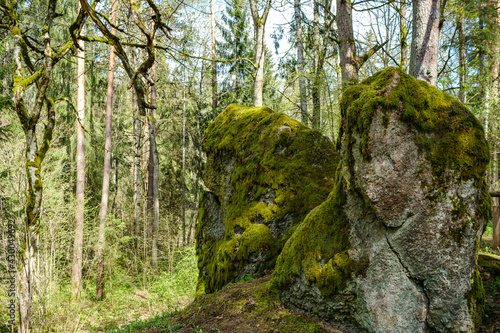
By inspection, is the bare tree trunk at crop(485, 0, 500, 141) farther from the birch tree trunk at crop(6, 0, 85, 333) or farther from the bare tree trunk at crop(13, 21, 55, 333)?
the bare tree trunk at crop(13, 21, 55, 333)

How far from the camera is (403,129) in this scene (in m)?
3.03

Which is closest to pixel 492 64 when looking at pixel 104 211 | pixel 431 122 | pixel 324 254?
pixel 431 122

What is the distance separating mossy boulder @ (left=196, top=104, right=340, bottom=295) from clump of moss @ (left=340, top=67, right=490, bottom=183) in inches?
90.4

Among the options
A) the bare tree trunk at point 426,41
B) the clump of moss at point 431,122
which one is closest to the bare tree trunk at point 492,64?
the bare tree trunk at point 426,41

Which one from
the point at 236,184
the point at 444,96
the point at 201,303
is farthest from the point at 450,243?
the point at 236,184

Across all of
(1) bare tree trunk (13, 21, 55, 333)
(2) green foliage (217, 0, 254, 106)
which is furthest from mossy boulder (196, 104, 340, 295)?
(2) green foliage (217, 0, 254, 106)

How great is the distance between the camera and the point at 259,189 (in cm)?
568

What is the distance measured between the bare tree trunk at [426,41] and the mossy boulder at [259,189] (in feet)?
6.03

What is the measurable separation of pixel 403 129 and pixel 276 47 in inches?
555

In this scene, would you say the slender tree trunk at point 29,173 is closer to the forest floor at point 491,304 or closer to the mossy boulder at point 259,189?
the mossy boulder at point 259,189

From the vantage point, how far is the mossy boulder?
527 centimetres

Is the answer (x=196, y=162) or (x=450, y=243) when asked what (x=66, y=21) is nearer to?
(x=196, y=162)

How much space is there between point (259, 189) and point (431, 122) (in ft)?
10.4

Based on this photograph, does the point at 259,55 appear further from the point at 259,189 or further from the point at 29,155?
the point at 29,155
